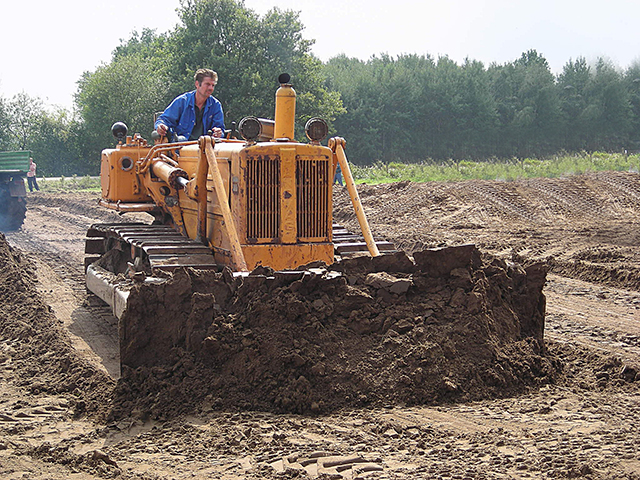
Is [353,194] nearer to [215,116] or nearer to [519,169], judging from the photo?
[215,116]

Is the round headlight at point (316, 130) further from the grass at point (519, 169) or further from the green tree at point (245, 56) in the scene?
the green tree at point (245, 56)

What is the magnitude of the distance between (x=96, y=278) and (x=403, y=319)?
4.24 meters

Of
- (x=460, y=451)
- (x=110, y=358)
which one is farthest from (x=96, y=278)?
(x=460, y=451)

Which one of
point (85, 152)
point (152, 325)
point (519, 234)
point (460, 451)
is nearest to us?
point (460, 451)

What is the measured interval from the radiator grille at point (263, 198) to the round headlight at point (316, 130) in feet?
1.79

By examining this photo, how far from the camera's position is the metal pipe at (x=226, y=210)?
259 inches

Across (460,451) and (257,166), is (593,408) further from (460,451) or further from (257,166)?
(257,166)

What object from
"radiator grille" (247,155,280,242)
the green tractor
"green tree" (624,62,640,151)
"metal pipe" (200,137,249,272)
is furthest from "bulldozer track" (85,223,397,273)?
"green tree" (624,62,640,151)

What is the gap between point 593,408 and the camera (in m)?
5.14

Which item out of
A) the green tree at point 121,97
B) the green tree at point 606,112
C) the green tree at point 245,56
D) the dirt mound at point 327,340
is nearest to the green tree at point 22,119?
the green tree at point 121,97

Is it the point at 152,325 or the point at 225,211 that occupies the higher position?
the point at 225,211

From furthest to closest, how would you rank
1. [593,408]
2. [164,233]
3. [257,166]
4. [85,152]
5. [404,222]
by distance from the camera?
[85,152] < [404,222] < [164,233] < [257,166] < [593,408]

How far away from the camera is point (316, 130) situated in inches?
282

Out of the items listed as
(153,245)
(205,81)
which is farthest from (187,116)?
(153,245)
